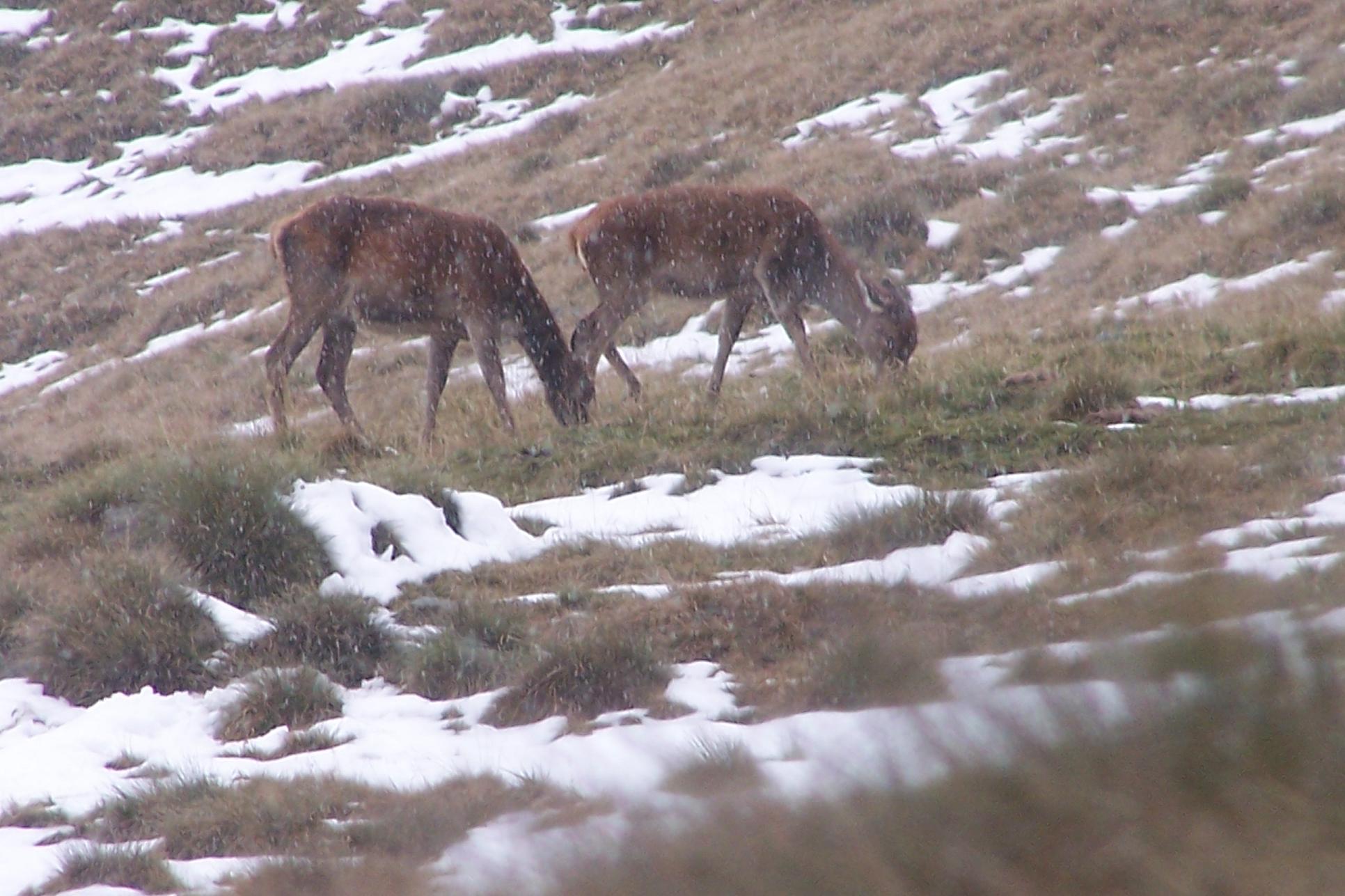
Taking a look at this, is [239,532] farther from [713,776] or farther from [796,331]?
[796,331]

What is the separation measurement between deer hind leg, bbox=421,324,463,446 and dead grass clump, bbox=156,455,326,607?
4.24 metres

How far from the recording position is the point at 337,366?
11555 millimetres

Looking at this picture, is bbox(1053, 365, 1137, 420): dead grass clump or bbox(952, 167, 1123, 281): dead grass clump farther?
bbox(952, 167, 1123, 281): dead grass clump

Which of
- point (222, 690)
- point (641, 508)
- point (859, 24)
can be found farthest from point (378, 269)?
point (859, 24)

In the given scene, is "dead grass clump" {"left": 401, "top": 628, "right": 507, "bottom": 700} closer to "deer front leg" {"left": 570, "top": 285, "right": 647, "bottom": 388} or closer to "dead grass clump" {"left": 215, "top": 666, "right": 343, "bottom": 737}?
"dead grass clump" {"left": 215, "top": 666, "right": 343, "bottom": 737}

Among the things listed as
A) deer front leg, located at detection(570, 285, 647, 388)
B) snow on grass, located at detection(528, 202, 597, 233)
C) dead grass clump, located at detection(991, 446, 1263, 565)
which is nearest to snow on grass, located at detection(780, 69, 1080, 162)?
snow on grass, located at detection(528, 202, 597, 233)

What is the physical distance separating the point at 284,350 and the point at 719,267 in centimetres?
366

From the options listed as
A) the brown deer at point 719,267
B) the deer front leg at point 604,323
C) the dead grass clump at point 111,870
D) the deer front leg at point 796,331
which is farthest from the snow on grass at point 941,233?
the dead grass clump at point 111,870

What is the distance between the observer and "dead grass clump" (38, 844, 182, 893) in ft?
12.0

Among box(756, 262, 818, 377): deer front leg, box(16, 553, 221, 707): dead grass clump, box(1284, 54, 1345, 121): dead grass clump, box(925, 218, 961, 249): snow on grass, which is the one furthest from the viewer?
box(1284, 54, 1345, 121): dead grass clump

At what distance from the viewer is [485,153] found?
2623 centimetres

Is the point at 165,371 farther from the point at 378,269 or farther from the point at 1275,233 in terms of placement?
the point at 1275,233

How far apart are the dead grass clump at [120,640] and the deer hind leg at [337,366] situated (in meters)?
5.70

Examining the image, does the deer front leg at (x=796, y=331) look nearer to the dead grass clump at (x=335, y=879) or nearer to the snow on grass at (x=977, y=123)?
the snow on grass at (x=977, y=123)
